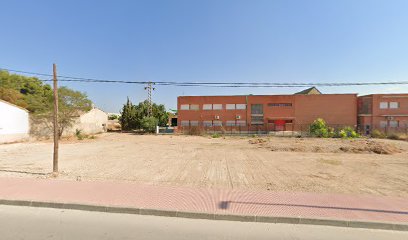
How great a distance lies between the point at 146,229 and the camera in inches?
145

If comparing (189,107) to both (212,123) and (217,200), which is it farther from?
(217,200)

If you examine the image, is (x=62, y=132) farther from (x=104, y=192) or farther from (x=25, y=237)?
(x=25, y=237)

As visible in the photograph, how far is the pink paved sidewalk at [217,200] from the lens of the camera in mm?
4320

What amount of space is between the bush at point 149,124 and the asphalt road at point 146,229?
28.8 m

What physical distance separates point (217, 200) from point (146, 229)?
194cm

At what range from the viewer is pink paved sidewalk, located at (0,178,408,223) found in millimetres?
4320

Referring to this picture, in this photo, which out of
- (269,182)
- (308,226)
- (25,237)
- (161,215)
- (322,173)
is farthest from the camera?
(322,173)

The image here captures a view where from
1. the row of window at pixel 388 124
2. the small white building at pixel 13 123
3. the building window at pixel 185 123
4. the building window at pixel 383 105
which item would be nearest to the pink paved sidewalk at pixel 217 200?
the small white building at pixel 13 123

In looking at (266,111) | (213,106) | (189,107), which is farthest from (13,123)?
(266,111)

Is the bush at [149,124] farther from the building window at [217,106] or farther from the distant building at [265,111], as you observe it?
the building window at [217,106]

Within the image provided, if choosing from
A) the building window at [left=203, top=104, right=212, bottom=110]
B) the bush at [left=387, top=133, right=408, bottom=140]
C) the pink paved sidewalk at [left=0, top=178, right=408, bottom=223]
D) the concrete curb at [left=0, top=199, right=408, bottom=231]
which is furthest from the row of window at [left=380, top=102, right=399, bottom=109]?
the concrete curb at [left=0, top=199, right=408, bottom=231]

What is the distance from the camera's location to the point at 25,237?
3.34 meters

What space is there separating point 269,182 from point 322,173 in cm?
306

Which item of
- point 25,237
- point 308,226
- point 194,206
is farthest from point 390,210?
point 25,237
